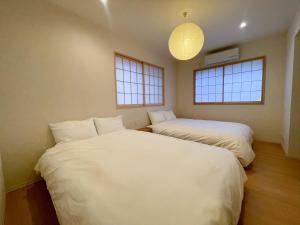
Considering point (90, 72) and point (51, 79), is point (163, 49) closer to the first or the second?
point (90, 72)

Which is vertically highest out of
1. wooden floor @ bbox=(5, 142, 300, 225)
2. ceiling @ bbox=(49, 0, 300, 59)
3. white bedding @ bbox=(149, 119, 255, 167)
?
ceiling @ bbox=(49, 0, 300, 59)

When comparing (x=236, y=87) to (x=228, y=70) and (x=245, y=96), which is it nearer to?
(x=245, y=96)

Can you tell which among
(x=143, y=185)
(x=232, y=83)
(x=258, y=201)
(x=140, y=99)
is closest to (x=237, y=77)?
(x=232, y=83)

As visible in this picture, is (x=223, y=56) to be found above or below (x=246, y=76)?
above

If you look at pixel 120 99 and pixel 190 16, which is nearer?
pixel 190 16

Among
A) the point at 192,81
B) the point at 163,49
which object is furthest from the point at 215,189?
the point at 192,81

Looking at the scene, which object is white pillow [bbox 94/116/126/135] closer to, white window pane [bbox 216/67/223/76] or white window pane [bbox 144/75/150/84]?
white window pane [bbox 144/75/150/84]

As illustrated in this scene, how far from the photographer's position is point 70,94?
2088 millimetres

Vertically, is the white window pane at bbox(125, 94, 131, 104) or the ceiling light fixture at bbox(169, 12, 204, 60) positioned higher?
the ceiling light fixture at bbox(169, 12, 204, 60)

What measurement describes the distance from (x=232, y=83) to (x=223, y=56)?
2.55 ft

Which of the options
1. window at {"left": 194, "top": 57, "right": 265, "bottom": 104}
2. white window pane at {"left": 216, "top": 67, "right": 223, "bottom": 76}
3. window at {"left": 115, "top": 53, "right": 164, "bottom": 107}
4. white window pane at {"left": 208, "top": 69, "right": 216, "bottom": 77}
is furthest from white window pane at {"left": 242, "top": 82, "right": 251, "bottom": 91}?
window at {"left": 115, "top": 53, "right": 164, "bottom": 107}

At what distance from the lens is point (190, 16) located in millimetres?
2172

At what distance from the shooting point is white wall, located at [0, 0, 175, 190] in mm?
1586

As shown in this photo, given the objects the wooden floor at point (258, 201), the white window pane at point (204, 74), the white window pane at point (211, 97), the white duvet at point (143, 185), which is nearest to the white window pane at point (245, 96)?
the white window pane at point (211, 97)
